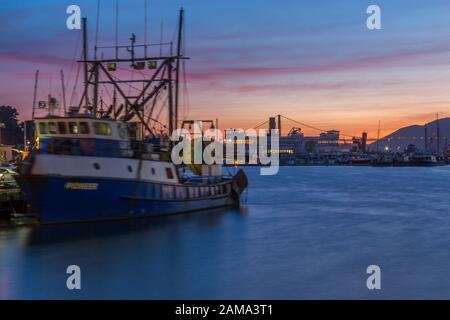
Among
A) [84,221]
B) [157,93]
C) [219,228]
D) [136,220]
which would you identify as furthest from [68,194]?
[157,93]

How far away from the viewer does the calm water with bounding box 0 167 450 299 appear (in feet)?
71.2

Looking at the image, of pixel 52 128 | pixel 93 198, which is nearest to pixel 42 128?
pixel 52 128

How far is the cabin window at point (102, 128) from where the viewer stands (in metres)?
33.1

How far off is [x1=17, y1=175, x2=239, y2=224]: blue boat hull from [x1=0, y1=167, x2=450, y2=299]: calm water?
0.61 meters

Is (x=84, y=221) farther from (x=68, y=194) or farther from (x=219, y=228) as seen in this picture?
(x=219, y=228)

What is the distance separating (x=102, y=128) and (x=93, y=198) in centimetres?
394

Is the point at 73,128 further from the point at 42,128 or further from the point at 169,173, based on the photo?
the point at 169,173

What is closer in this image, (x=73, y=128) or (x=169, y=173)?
(x=73, y=128)

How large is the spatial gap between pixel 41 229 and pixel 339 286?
16553 mm

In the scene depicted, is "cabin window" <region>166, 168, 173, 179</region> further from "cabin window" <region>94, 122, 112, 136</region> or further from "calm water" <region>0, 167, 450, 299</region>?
"cabin window" <region>94, 122, 112, 136</region>

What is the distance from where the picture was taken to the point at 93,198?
32.3 m

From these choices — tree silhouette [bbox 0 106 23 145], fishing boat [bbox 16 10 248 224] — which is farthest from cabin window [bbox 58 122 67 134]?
tree silhouette [bbox 0 106 23 145]

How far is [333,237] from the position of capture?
34.4 metres

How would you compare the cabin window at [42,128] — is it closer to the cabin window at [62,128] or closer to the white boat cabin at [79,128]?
the white boat cabin at [79,128]
